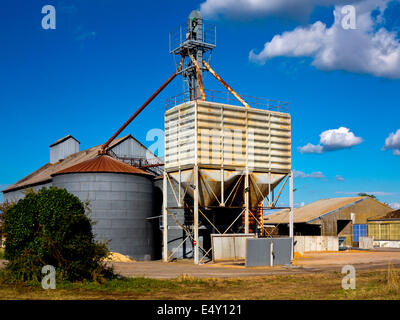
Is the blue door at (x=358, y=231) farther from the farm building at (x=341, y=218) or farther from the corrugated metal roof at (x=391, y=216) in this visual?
the corrugated metal roof at (x=391, y=216)

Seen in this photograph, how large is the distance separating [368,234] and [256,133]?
31.9 metres

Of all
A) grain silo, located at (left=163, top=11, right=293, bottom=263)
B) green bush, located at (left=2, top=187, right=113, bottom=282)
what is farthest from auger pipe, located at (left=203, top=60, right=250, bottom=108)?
green bush, located at (left=2, top=187, right=113, bottom=282)

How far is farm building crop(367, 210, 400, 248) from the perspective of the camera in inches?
2336

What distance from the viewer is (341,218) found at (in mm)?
60594

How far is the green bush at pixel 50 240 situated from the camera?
1834cm

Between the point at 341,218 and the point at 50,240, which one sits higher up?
the point at 50,240

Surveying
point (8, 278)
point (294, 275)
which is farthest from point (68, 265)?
point (294, 275)

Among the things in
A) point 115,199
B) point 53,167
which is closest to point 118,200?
point 115,199

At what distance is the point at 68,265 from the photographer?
18.6 metres

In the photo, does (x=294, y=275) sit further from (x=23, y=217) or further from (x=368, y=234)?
(x=368, y=234)

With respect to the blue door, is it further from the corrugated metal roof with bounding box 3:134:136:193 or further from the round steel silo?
the round steel silo

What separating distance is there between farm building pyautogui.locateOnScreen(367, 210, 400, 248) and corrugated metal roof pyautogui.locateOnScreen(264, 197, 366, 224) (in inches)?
139

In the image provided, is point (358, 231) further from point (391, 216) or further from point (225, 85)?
point (225, 85)

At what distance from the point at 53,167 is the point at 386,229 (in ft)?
136
